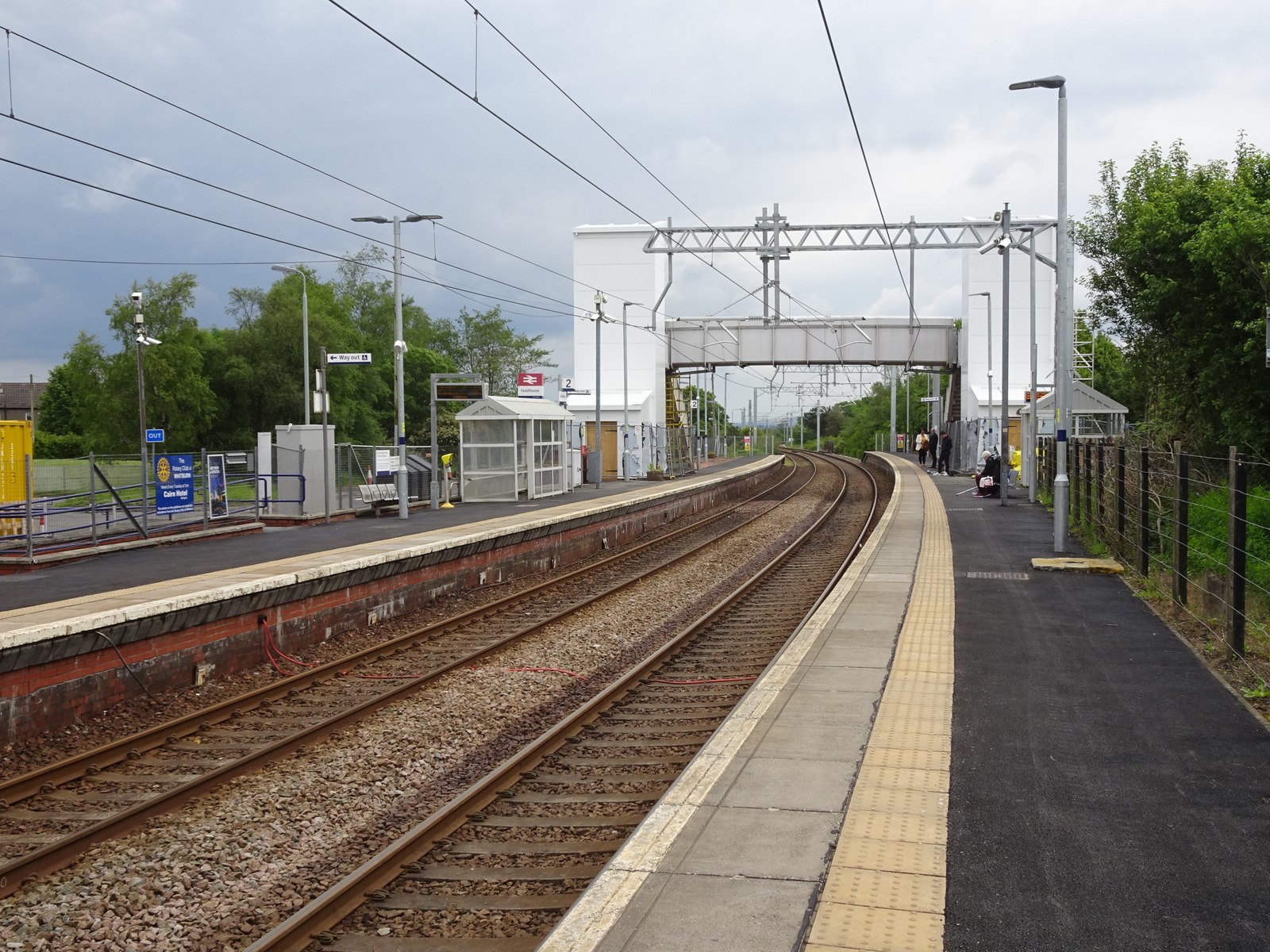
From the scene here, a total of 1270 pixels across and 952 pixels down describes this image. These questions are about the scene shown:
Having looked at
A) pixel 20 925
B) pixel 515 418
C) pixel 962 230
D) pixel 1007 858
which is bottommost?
pixel 20 925

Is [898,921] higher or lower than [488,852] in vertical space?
higher

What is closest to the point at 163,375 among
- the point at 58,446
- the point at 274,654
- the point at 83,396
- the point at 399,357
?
the point at 83,396

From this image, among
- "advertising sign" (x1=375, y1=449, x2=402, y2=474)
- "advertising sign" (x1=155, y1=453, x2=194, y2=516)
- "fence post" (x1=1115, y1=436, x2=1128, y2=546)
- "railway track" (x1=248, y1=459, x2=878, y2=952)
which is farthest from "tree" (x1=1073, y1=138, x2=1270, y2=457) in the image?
"advertising sign" (x1=155, y1=453, x2=194, y2=516)

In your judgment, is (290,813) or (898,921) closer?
(898,921)

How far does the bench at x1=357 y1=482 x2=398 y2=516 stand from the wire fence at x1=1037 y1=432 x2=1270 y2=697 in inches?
584

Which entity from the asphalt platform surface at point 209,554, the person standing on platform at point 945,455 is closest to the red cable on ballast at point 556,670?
the asphalt platform surface at point 209,554

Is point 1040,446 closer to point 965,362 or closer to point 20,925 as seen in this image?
point 965,362

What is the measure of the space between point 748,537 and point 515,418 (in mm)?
6950

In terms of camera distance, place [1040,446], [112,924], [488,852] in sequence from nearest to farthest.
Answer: [112,924]
[488,852]
[1040,446]

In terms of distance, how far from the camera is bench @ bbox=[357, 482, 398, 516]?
25.8m

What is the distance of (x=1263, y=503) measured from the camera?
52.6ft

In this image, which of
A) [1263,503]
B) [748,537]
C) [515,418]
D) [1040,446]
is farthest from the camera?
[1040,446]

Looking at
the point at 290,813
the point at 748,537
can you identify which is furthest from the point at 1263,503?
the point at 290,813

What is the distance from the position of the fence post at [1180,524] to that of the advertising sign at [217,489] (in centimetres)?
1771
